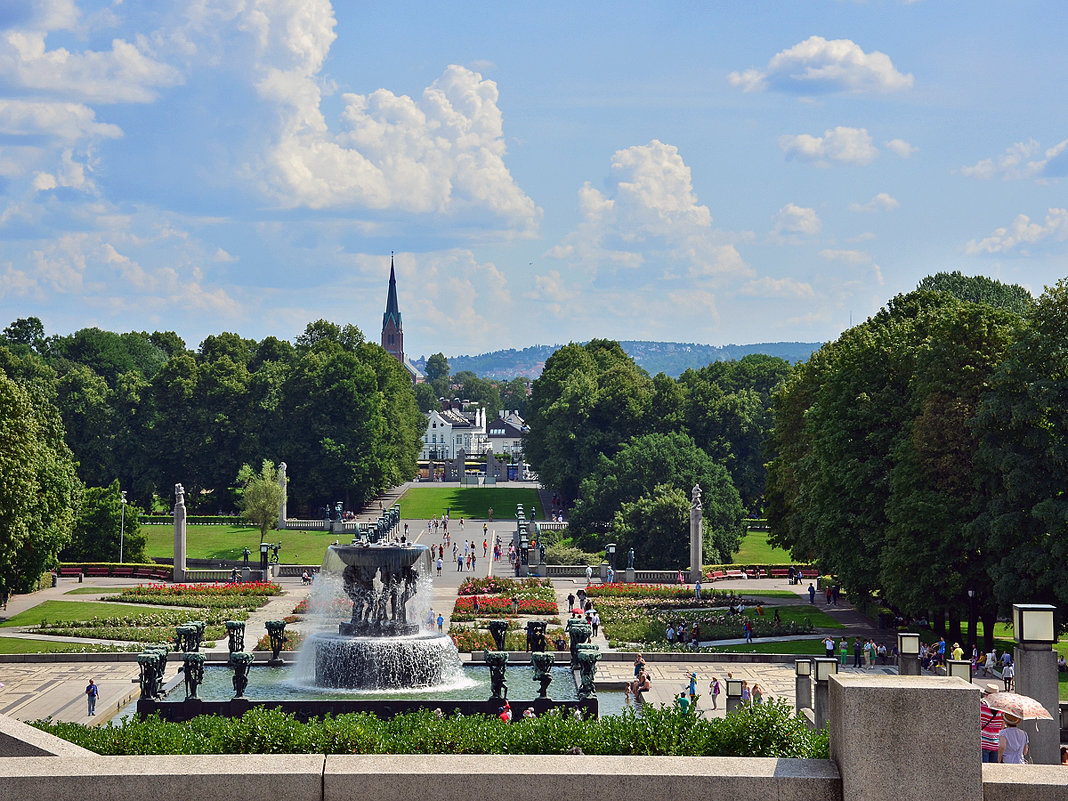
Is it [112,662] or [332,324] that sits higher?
[332,324]

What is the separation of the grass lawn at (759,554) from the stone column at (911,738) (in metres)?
66.3

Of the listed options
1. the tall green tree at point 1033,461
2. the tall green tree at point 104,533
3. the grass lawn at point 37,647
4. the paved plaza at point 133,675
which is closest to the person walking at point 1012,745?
the paved plaza at point 133,675

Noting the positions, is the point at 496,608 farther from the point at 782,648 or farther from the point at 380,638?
the point at 380,638

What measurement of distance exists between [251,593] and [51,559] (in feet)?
35.7

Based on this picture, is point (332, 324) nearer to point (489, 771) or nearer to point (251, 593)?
point (251, 593)

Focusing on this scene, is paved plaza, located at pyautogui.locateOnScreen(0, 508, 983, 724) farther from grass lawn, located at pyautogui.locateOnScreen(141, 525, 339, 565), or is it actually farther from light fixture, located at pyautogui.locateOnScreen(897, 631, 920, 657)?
grass lawn, located at pyautogui.locateOnScreen(141, 525, 339, 565)

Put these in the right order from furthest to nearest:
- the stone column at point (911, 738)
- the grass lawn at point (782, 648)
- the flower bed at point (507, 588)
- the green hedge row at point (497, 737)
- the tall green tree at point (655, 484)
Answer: the tall green tree at point (655, 484), the flower bed at point (507, 588), the grass lawn at point (782, 648), the green hedge row at point (497, 737), the stone column at point (911, 738)

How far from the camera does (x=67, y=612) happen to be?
52.1 metres

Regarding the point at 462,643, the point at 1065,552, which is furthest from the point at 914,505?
the point at 462,643

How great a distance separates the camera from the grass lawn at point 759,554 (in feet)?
249

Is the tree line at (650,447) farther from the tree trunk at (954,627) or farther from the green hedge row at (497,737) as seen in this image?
the green hedge row at (497,737)

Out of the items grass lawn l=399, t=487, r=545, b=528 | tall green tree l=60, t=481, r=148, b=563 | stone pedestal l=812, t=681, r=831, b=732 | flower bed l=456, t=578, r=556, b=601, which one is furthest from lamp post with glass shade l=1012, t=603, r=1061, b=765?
grass lawn l=399, t=487, r=545, b=528

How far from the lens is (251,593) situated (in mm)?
58906

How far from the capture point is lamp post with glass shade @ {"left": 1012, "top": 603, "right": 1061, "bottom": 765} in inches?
600
